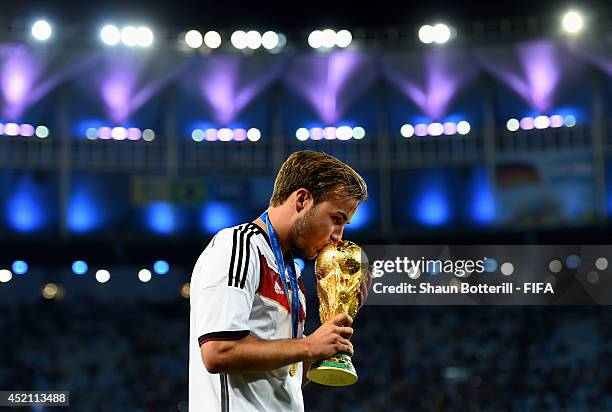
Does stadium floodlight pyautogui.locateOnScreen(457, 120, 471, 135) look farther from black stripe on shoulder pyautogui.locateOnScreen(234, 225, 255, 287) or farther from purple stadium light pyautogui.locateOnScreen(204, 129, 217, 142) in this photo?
black stripe on shoulder pyautogui.locateOnScreen(234, 225, 255, 287)

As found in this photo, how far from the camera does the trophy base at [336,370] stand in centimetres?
249

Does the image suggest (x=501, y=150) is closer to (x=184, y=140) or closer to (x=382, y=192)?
(x=382, y=192)

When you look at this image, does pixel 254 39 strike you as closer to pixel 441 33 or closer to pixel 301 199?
pixel 441 33

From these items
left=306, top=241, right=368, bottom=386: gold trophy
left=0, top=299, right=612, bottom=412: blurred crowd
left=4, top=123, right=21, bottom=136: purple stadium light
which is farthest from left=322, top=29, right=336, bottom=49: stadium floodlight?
left=306, top=241, right=368, bottom=386: gold trophy

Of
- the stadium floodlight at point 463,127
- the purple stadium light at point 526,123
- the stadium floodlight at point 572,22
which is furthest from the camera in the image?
the stadium floodlight at point 463,127

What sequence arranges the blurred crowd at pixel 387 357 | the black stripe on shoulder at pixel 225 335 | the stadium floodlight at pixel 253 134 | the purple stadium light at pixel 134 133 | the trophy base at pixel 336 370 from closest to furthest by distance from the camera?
the black stripe on shoulder at pixel 225 335
the trophy base at pixel 336 370
the blurred crowd at pixel 387 357
the purple stadium light at pixel 134 133
the stadium floodlight at pixel 253 134

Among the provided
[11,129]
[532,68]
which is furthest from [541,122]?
[11,129]

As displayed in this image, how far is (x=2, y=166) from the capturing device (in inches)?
814

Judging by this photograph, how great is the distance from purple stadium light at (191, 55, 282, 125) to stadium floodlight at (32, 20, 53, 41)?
151 inches

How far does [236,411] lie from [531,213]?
18.1 m

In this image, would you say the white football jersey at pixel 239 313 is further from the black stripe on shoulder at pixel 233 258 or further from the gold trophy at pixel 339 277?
the gold trophy at pixel 339 277

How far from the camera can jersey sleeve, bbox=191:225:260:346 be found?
2.27m

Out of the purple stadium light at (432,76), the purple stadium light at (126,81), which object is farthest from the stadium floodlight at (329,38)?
the purple stadium light at (126,81)

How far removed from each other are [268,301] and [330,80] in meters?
19.6
